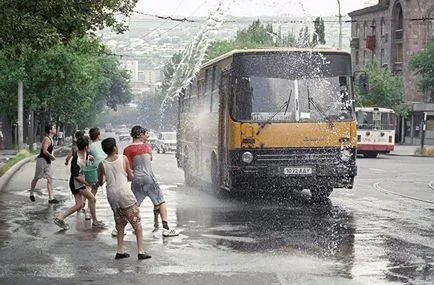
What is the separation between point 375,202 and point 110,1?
7.98 meters

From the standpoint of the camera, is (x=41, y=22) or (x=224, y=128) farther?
(x=224, y=128)

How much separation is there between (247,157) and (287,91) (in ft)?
5.19

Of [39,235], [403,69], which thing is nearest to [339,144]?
[39,235]

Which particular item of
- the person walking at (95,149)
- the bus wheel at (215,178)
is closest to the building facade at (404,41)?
the bus wheel at (215,178)

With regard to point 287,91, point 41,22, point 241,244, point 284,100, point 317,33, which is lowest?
point 241,244

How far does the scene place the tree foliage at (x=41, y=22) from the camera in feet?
60.9

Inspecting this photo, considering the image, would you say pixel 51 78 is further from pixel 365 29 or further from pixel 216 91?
pixel 365 29

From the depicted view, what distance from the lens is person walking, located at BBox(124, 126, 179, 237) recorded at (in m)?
13.2

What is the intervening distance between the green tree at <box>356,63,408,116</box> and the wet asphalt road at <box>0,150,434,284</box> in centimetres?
5631

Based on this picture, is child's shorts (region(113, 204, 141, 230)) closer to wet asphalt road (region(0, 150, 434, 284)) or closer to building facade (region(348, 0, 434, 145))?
wet asphalt road (region(0, 150, 434, 284))

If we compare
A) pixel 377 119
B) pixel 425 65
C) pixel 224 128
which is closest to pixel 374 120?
pixel 377 119

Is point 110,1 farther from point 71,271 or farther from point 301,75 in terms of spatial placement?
point 71,271

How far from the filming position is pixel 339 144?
18797 millimetres

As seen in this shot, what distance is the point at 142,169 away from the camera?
13.4m
